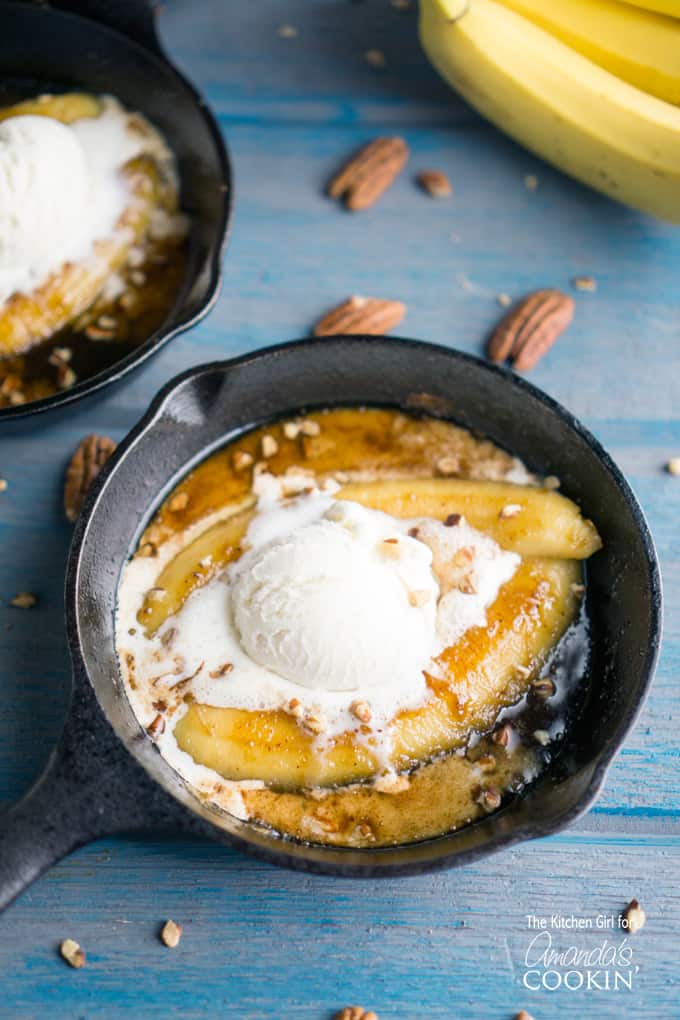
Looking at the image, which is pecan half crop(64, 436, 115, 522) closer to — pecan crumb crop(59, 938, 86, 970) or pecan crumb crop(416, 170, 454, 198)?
pecan crumb crop(59, 938, 86, 970)

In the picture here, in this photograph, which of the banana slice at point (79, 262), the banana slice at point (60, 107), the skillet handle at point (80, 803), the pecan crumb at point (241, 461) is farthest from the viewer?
the banana slice at point (60, 107)

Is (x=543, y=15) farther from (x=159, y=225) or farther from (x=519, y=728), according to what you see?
(x=519, y=728)

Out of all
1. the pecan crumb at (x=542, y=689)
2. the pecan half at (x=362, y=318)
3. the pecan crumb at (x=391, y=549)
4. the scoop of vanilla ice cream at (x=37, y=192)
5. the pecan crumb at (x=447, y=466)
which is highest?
the scoop of vanilla ice cream at (x=37, y=192)

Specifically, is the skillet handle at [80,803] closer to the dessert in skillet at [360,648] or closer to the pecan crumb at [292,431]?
the dessert in skillet at [360,648]

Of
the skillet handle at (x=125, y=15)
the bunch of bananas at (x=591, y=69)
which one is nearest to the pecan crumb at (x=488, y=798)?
the bunch of bananas at (x=591, y=69)

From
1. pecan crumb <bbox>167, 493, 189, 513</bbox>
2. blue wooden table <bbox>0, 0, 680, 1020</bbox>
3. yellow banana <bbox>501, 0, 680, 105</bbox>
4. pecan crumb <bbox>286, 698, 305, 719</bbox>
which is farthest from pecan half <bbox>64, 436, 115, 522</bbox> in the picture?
yellow banana <bbox>501, 0, 680, 105</bbox>
